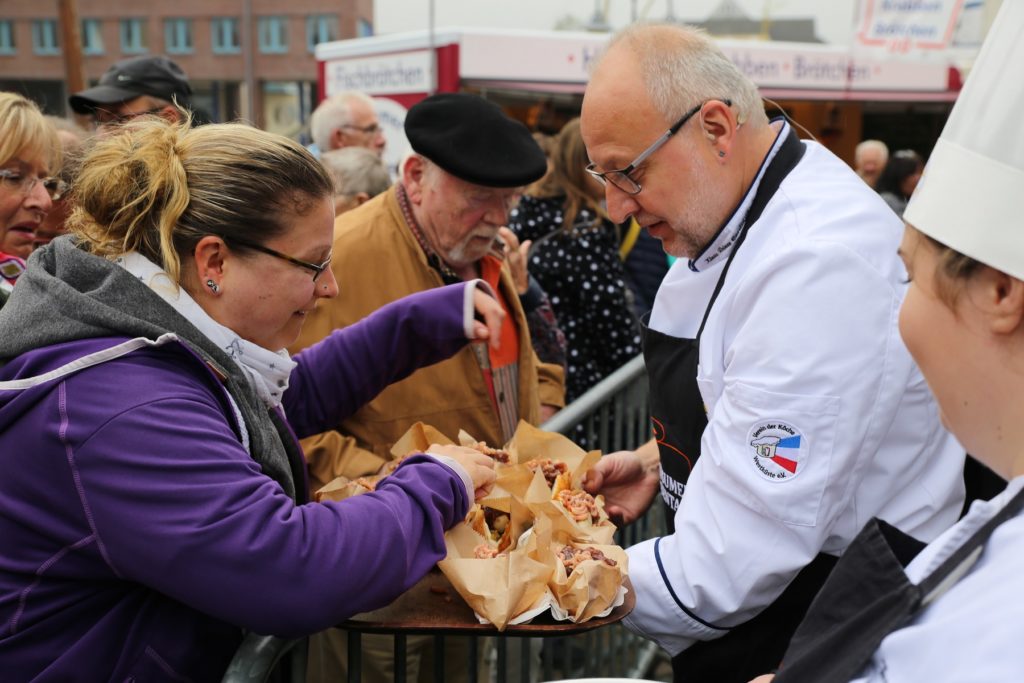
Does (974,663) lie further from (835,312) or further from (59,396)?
(59,396)

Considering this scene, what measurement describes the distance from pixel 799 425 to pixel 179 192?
52.0 inches

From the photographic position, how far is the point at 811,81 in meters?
13.5

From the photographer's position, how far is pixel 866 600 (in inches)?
46.5

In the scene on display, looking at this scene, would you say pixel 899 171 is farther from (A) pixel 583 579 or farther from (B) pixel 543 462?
(A) pixel 583 579

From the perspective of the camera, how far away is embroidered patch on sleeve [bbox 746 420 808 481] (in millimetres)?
1894

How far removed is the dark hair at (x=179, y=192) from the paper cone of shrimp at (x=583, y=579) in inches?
34.4

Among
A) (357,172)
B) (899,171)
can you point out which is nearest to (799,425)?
(357,172)

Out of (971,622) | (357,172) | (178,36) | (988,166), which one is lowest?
(178,36)

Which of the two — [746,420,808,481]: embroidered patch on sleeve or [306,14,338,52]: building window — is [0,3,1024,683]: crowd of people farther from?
[306,14,338,52]: building window

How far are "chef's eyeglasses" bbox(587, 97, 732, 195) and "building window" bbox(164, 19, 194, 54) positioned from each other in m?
57.4

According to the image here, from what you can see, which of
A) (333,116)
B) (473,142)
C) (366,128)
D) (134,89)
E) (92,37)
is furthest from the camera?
(92,37)

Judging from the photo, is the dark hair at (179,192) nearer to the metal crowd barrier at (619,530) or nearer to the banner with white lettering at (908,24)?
the metal crowd barrier at (619,530)

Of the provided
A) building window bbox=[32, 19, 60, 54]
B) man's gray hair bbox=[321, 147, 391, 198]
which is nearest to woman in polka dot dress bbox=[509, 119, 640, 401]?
man's gray hair bbox=[321, 147, 391, 198]

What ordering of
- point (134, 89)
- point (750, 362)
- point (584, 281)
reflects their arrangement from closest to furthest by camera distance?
point (750, 362)
point (584, 281)
point (134, 89)
